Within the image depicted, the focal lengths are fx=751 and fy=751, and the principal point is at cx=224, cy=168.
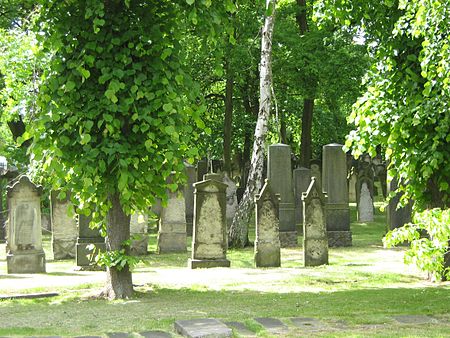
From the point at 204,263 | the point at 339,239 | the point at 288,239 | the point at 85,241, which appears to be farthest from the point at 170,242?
the point at 339,239

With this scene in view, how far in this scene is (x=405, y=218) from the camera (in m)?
17.8

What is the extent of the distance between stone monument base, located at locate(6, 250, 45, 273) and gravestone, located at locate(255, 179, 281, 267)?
4.04 meters

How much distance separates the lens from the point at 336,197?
733 inches

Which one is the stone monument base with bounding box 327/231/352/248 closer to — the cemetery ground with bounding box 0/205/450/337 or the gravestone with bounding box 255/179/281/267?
the cemetery ground with bounding box 0/205/450/337

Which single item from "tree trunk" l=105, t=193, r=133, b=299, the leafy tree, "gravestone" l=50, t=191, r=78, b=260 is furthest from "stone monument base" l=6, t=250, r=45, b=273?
the leafy tree

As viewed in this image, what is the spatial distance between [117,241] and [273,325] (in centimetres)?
310

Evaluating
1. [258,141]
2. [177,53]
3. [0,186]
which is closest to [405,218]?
[258,141]

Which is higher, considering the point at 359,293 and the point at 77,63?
the point at 77,63

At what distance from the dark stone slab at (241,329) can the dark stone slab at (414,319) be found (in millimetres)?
1758

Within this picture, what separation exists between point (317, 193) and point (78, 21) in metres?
6.23

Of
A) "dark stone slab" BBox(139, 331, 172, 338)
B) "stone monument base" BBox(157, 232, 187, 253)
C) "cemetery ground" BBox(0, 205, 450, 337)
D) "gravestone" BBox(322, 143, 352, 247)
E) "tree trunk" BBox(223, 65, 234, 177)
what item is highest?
"tree trunk" BBox(223, 65, 234, 177)

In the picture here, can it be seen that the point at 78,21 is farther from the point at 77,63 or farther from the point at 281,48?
the point at 281,48

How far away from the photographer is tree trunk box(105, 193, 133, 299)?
33.6 ft

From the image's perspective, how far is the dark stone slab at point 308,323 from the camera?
7969 millimetres
